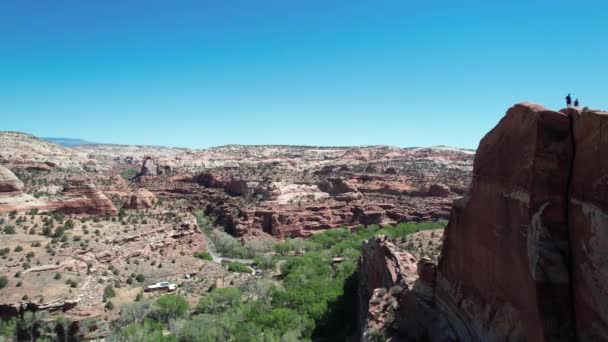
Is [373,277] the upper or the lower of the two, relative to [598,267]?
lower

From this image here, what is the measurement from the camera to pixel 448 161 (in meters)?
119

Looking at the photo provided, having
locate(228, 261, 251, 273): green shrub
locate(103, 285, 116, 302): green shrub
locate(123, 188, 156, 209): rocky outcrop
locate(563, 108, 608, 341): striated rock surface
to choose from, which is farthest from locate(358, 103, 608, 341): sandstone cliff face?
locate(123, 188, 156, 209): rocky outcrop

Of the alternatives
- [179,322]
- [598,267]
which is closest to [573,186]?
[598,267]

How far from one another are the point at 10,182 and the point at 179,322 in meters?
29.7

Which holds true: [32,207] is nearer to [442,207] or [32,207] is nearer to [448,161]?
[442,207]

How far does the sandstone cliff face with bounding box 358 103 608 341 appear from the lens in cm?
783

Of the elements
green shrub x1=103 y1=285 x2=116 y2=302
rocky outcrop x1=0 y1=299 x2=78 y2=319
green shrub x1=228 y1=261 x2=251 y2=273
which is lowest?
green shrub x1=228 y1=261 x2=251 y2=273

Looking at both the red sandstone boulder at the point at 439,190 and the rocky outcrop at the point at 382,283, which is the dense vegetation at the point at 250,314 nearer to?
the rocky outcrop at the point at 382,283

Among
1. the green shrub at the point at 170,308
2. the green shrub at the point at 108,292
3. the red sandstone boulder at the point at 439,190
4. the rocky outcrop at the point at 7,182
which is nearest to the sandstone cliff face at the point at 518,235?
the green shrub at the point at 170,308

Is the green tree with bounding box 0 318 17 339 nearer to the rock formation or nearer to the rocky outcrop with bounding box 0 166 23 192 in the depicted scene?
the rock formation

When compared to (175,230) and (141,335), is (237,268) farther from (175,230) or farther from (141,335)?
(141,335)

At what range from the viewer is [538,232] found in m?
8.87

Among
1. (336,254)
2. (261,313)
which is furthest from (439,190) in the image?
(261,313)

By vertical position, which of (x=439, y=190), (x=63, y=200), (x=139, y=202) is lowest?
(x=139, y=202)
